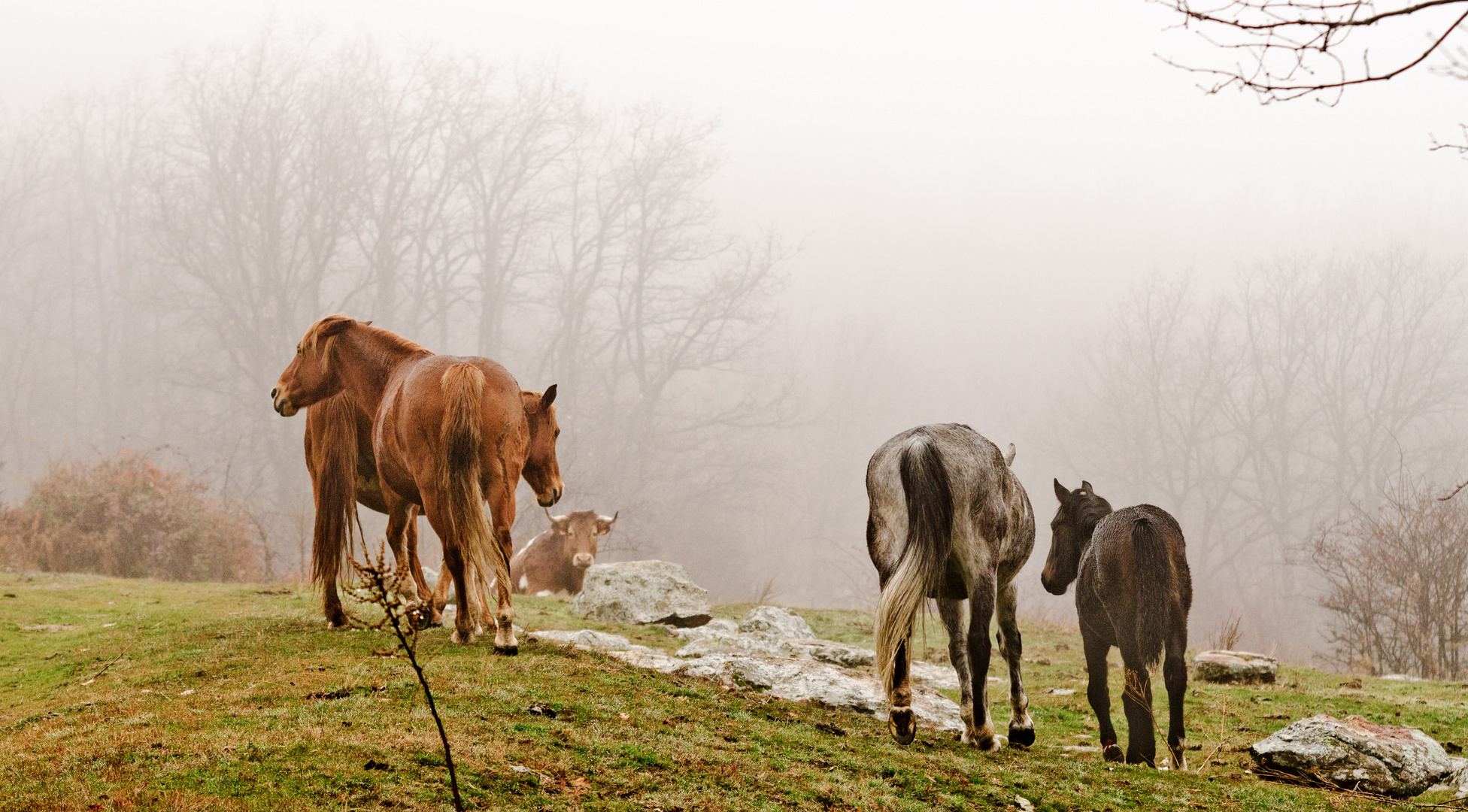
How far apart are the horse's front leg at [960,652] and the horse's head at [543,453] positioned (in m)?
4.20

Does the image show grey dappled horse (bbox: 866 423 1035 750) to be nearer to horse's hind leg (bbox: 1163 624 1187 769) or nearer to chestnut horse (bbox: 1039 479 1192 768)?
chestnut horse (bbox: 1039 479 1192 768)

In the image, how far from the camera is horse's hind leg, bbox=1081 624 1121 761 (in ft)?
20.9

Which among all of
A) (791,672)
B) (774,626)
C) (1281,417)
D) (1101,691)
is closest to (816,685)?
(791,672)

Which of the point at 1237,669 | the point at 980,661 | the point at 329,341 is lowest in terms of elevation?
the point at 1237,669

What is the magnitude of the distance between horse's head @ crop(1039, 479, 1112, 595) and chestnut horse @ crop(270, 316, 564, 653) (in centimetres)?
442

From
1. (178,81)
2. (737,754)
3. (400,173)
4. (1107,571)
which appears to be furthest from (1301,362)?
(178,81)

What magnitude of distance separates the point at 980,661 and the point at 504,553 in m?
3.38

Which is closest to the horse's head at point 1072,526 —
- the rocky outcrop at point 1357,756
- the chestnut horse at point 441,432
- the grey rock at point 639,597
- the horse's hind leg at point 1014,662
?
the horse's hind leg at point 1014,662

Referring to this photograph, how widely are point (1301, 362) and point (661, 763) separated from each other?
50.8 metres

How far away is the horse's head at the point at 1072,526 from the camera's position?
7652 mm

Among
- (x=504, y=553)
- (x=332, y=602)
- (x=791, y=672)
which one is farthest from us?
(x=332, y=602)

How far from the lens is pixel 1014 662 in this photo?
6562 mm

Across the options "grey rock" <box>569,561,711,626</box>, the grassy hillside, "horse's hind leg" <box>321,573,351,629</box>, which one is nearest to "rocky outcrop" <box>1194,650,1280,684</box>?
the grassy hillside

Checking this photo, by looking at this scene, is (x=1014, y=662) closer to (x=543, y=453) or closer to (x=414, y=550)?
(x=543, y=453)
